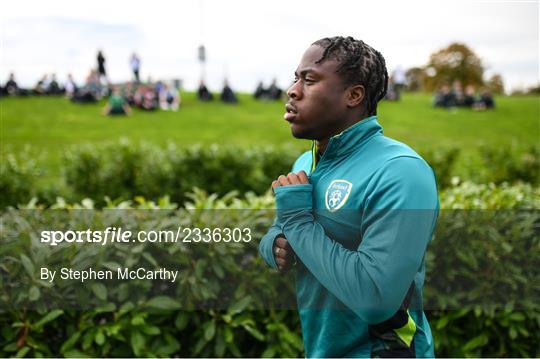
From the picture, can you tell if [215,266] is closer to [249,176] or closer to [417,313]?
[417,313]

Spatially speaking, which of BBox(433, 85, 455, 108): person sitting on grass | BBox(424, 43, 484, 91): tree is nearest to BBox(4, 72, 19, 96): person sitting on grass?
BBox(433, 85, 455, 108): person sitting on grass

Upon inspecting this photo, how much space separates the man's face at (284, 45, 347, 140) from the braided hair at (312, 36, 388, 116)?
19mm

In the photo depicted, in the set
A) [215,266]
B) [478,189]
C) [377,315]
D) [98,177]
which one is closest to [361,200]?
[377,315]

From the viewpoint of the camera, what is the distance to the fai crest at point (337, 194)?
163 cm

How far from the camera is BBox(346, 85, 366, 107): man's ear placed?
5.37 ft

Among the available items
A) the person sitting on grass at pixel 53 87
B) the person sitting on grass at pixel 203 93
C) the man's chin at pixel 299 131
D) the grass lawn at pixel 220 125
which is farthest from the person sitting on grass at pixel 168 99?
the man's chin at pixel 299 131

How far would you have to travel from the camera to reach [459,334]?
153 inches

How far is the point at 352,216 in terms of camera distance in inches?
64.3

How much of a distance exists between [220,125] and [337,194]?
66.2ft

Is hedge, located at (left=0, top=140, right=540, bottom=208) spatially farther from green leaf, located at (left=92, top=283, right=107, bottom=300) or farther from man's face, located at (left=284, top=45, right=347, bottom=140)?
man's face, located at (left=284, top=45, right=347, bottom=140)

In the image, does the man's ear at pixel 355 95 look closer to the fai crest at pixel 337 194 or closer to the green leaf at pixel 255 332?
the fai crest at pixel 337 194

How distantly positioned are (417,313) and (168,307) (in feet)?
5.99

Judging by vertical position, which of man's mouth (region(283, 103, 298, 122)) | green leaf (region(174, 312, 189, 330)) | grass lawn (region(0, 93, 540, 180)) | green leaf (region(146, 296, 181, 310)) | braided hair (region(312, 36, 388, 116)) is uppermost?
braided hair (region(312, 36, 388, 116))

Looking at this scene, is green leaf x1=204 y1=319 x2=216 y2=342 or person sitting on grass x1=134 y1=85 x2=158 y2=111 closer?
green leaf x1=204 y1=319 x2=216 y2=342
